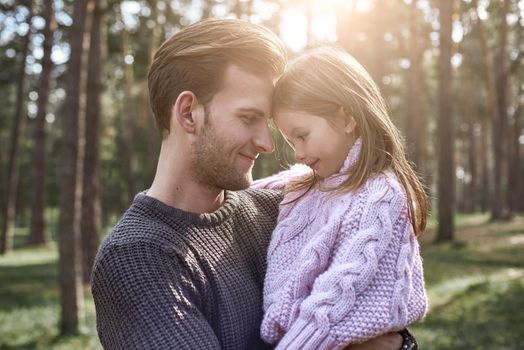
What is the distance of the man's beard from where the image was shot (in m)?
2.91

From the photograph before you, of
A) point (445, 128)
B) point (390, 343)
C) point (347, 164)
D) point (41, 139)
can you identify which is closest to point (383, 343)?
point (390, 343)

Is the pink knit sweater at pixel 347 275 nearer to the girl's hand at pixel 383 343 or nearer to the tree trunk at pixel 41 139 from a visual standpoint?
the girl's hand at pixel 383 343

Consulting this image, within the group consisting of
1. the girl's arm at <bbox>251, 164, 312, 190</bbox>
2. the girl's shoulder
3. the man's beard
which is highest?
the man's beard

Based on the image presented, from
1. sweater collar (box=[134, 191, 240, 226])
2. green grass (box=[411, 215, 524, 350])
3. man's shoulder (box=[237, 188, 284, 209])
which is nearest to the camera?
sweater collar (box=[134, 191, 240, 226])

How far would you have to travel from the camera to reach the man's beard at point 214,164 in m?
2.91

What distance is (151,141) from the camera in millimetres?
39000

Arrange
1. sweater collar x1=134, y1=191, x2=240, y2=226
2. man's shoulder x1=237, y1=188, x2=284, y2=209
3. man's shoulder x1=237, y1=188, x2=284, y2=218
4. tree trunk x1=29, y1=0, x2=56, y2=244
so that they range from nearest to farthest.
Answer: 1. sweater collar x1=134, y1=191, x2=240, y2=226
2. man's shoulder x1=237, y1=188, x2=284, y2=218
3. man's shoulder x1=237, y1=188, x2=284, y2=209
4. tree trunk x1=29, y1=0, x2=56, y2=244

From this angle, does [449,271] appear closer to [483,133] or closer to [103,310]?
[103,310]

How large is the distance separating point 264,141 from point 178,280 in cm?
75

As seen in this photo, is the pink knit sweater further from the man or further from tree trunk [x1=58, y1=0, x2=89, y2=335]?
tree trunk [x1=58, y1=0, x2=89, y2=335]

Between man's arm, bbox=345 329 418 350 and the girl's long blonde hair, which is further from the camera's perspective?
the girl's long blonde hair

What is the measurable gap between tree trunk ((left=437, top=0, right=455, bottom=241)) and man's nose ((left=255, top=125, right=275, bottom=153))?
1859 centimetres

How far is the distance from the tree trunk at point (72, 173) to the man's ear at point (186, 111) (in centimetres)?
830

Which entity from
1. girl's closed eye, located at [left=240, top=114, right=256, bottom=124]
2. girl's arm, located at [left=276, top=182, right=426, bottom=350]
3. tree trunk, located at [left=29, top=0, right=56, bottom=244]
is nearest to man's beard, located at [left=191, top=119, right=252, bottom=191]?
girl's closed eye, located at [left=240, top=114, right=256, bottom=124]
